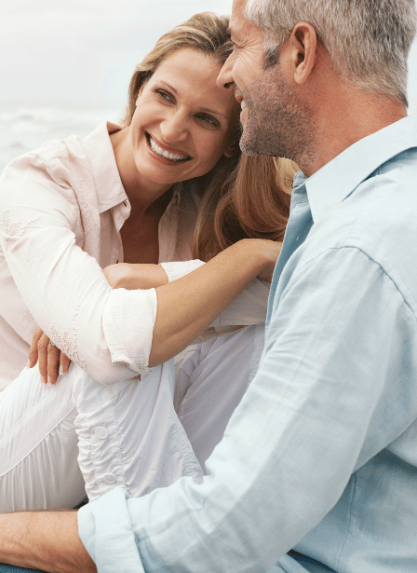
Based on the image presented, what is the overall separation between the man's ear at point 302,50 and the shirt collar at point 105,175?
0.70 m

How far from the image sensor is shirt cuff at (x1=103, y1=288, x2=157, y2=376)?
1.13 metres

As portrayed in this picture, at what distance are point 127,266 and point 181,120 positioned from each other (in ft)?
1.42

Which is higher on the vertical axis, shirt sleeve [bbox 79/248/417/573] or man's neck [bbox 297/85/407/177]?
man's neck [bbox 297/85/407/177]

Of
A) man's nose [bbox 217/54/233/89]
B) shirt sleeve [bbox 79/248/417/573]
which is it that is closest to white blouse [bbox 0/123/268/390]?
man's nose [bbox 217/54/233/89]

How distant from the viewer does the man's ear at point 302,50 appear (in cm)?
97

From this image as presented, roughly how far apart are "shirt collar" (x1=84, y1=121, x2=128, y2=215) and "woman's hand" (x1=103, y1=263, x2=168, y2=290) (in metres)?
0.34

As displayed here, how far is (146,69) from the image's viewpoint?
162cm

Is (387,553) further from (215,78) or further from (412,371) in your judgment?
(215,78)

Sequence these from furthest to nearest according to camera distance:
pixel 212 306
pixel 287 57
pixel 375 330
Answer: pixel 212 306
pixel 287 57
pixel 375 330

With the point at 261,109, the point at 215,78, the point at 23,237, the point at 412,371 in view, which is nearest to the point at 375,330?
the point at 412,371

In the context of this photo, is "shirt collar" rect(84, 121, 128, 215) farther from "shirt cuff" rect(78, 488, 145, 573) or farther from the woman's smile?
"shirt cuff" rect(78, 488, 145, 573)

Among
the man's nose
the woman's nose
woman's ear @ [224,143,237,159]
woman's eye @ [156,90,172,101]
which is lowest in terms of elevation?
woman's ear @ [224,143,237,159]

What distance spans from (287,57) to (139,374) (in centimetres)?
62

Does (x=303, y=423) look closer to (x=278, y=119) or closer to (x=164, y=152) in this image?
(x=278, y=119)
